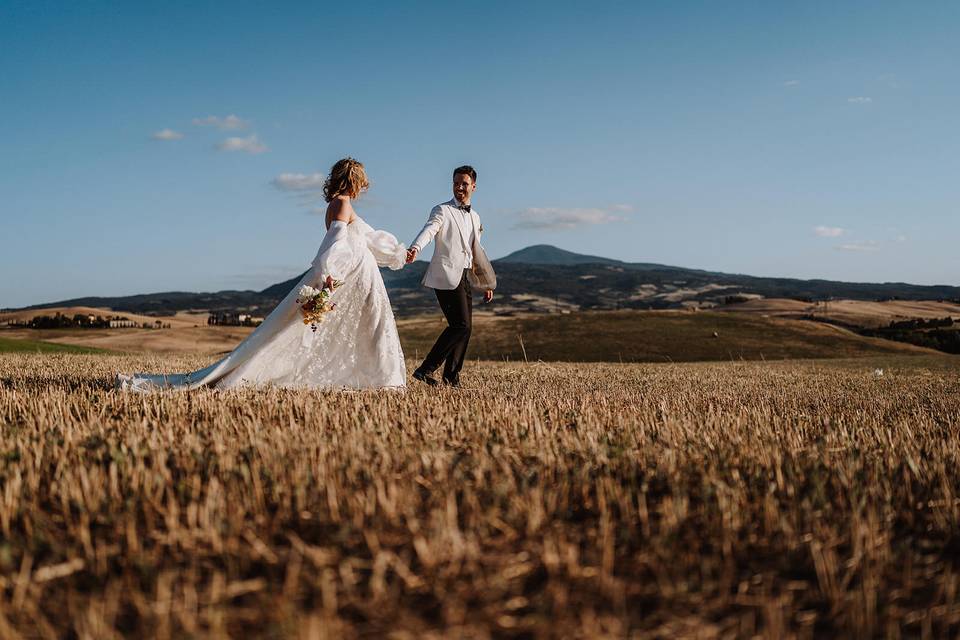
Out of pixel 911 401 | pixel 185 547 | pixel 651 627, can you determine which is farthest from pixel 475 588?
pixel 911 401

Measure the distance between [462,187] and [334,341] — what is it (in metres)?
2.91

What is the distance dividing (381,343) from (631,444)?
5.10m

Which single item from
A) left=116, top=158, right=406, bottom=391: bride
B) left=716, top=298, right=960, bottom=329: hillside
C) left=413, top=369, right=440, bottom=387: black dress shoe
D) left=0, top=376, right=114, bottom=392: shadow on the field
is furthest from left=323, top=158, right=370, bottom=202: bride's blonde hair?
left=716, top=298, right=960, bottom=329: hillside

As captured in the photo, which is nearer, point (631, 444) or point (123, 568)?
point (123, 568)

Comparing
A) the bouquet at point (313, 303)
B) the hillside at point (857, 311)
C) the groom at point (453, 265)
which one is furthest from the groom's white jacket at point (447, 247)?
the hillside at point (857, 311)

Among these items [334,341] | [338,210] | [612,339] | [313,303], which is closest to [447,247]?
[338,210]

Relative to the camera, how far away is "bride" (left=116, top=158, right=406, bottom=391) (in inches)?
341

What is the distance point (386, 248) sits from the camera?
31.7ft

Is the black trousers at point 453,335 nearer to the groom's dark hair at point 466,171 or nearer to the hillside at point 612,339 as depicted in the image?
the groom's dark hair at point 466,171

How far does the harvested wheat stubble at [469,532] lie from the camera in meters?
2.27

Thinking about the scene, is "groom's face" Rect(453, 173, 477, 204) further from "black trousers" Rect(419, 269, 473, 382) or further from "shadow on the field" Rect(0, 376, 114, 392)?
"shadow on the field" Rect(0, 376, 114, 392)

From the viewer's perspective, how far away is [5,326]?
38.5 m

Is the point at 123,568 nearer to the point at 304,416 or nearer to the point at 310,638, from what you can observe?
the point at 310,638

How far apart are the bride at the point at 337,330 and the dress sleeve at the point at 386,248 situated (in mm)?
39
